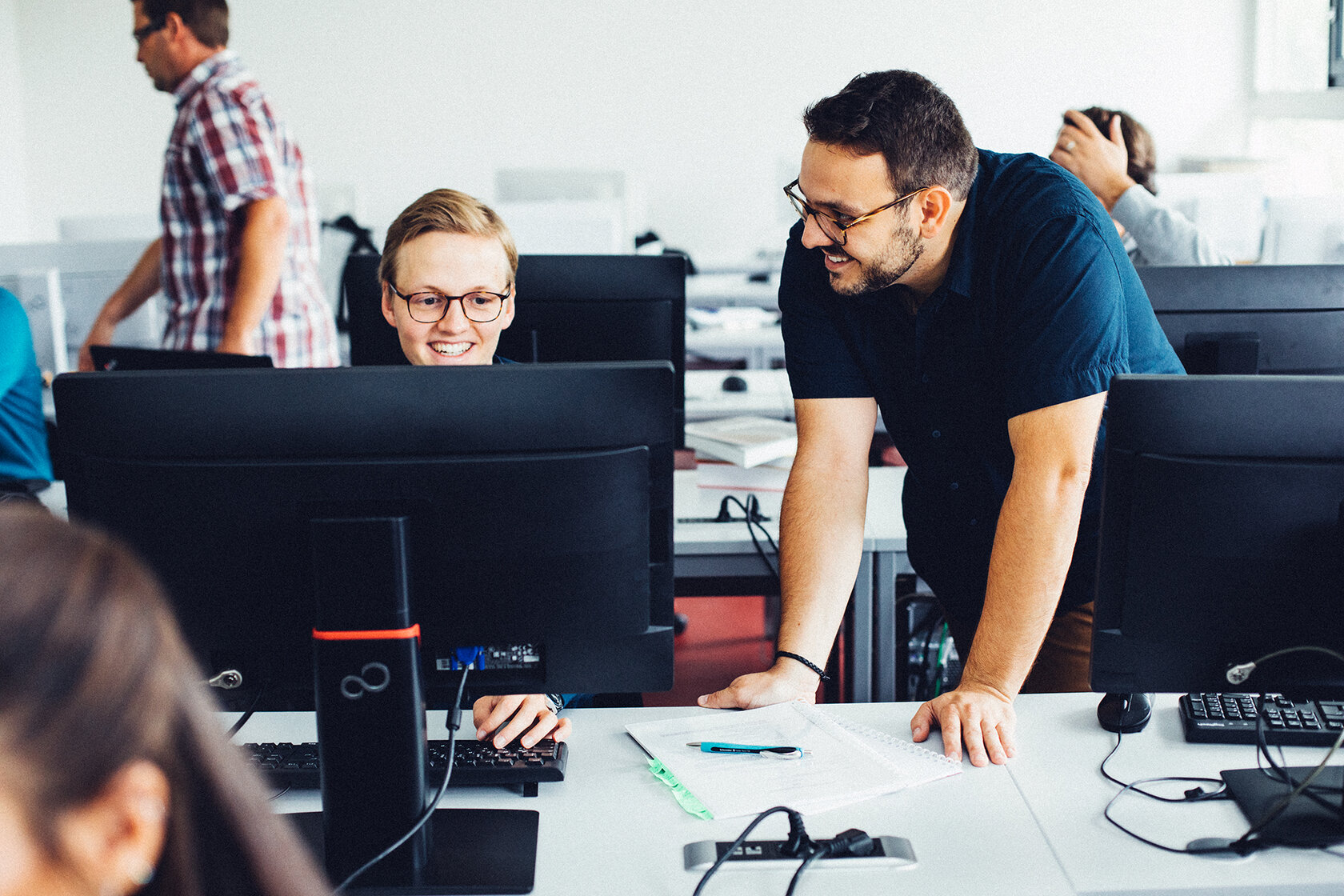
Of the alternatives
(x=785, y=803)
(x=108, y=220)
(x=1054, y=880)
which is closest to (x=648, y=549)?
(x=785, y=803)

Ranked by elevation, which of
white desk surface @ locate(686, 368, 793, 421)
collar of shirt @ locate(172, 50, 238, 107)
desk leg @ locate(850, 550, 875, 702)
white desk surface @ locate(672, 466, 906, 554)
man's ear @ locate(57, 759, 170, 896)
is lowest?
desk leg @ locate(850, 550, 875, 702)

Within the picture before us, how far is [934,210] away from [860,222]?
10 centimetres

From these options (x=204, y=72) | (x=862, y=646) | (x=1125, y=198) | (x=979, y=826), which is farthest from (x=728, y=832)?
(x=204, y=72)

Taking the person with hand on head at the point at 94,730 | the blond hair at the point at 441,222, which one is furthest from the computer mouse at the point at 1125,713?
the blond hair at the point at 441,222

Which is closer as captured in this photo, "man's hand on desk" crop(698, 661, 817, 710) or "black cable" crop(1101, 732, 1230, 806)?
"black cable" crop(1101, 732, 1230, 806)

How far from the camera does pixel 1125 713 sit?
119 centimetres

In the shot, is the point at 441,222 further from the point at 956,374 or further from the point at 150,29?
the point at 150,29

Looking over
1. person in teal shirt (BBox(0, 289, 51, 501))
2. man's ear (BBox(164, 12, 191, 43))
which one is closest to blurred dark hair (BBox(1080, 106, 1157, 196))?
man's ear (BBox(164, 12, 191, 43))

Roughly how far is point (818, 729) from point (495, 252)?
88 centimetres

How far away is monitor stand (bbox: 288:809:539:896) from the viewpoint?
928mm

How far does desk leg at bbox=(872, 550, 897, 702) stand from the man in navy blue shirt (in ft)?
0.36

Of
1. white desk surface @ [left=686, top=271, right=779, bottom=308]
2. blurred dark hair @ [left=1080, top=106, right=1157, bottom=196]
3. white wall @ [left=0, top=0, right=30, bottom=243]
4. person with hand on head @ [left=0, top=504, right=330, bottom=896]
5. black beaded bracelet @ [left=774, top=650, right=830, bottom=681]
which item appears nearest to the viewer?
person with hand on head @ [left=0, top=504, right=330, bottom=896]

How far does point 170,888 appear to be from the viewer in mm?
567

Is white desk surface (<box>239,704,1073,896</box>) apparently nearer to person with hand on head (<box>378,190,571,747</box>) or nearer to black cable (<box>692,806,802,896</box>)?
black cable (<box>692,806,802,896</box>)
